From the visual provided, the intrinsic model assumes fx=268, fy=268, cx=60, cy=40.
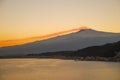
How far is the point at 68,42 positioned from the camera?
2.46m

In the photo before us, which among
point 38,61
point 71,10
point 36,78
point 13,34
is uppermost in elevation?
point 71,10

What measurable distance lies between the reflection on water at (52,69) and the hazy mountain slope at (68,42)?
0.09 meters

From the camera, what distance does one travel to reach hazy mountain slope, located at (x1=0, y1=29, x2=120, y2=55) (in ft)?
8.00

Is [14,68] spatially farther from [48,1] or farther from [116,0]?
[116,0]

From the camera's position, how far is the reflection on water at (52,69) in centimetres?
241

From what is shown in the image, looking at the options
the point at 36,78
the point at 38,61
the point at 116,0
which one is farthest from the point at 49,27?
the point at 116,0

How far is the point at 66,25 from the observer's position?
2488 mm

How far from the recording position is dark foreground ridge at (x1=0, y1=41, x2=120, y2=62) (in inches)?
95.8

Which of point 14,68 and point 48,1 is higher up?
point 48,1

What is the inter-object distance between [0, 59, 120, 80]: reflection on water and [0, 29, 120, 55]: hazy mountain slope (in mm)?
91

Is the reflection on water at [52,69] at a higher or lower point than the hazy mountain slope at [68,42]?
lower

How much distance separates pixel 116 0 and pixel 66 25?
53cm

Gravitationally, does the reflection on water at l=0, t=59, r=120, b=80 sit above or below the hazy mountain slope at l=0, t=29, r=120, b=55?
below

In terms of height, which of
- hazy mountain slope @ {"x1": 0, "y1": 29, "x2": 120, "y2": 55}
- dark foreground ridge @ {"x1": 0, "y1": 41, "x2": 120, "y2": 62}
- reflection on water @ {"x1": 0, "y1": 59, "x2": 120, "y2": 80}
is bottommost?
reflection on water @ {"x1": 0, "y1": 59, "x2": 120, "y2": 80}
